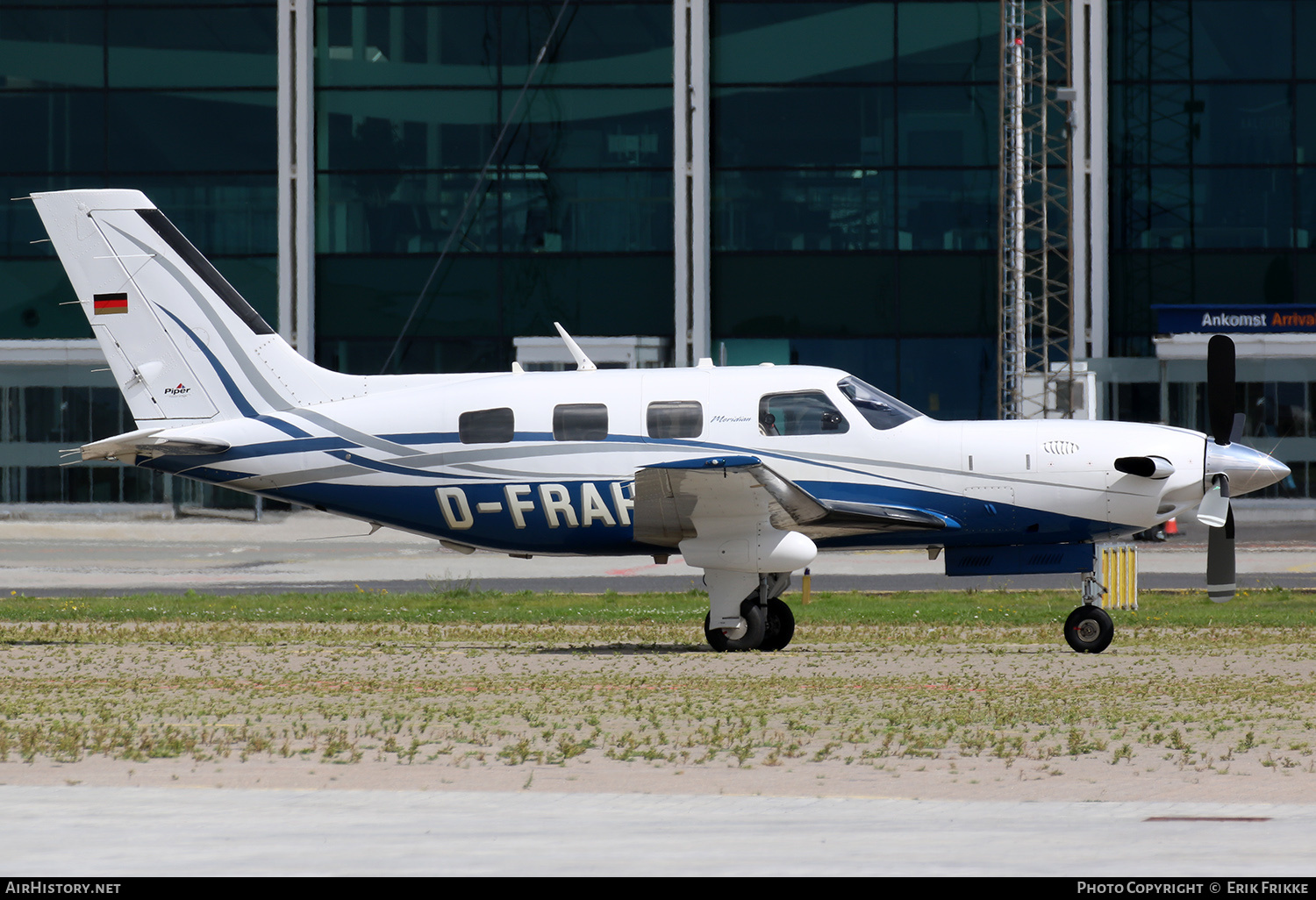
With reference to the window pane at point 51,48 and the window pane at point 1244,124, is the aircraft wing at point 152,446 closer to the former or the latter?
the window pane at point 51,48

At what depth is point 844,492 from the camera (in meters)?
17.2

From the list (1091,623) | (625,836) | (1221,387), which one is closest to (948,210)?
(1221,387)

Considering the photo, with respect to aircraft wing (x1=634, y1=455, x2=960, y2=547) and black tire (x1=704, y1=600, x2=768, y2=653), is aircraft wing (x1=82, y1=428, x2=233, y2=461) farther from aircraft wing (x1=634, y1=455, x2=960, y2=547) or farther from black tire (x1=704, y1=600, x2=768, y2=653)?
black tire (x1=704, y1=600, x2=768, y2=653)

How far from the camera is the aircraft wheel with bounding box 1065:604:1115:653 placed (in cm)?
1659

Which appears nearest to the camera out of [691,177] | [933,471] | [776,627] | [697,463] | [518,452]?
[697,463]

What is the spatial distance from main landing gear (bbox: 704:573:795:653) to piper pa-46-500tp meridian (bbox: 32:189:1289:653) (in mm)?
27

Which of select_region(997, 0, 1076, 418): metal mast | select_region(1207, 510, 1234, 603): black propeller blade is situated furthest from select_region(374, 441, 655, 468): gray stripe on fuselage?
select_region(997, 0, 1076, 418): metal mast

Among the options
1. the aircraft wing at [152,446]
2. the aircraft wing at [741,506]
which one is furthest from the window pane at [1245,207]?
the aircraft wing at [152,446]

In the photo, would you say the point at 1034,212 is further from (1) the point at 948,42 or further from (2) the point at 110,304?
(2) the point at 110,304

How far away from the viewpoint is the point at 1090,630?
1670cm

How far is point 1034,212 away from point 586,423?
30.7 metres

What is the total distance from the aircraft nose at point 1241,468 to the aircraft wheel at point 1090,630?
1882mm
